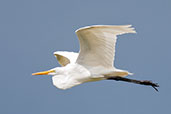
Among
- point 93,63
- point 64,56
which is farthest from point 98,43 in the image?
point 64,56

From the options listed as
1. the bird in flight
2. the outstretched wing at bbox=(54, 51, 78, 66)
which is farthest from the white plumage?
the outstretched wing at bbox=(54, 51, 78, 66)

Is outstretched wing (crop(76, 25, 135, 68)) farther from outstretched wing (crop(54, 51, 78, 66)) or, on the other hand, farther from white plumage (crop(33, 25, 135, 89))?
outstretched wing (crop(54, 51, 78, 66))

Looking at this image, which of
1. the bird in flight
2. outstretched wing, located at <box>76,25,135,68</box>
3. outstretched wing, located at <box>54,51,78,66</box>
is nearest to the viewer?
outstretched wing, located at <box>76,25,135,68</box>

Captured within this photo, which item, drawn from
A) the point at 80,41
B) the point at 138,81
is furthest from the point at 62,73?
the point at 138,81

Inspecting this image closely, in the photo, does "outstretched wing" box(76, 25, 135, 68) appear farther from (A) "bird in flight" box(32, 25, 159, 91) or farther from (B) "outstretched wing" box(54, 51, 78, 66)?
(B) "outstretched wing" box(54, 51, 78, 66)

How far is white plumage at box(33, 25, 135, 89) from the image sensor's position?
893 centimetres

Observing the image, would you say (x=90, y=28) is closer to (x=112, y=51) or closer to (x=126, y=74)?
(x=112, y=51)

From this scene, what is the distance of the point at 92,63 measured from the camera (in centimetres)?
956

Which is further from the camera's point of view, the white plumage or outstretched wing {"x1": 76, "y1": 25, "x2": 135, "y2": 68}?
the white plumage

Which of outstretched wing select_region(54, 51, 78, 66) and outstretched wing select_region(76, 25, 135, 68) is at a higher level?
outstretched wing select_region(76, 25, 135, 68)

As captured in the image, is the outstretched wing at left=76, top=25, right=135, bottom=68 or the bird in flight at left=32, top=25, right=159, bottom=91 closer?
the outstretched wing at left=76, top=25, right=135, bottom=68

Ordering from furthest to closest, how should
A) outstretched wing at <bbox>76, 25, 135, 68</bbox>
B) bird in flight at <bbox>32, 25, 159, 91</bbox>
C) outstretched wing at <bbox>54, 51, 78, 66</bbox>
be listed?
outstretched wing at <bbox>54, 51, 78, 66</bbox> < bird in flight at <bbox>32, 25, 159, 91</bbox> < outstretched wing at <bbox>76, 25, 135, 68</bbox>

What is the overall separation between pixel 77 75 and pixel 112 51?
0.88 metres

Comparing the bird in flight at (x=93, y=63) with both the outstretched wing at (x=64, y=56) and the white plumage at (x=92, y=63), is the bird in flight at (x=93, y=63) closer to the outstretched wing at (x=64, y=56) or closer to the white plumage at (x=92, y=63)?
the white plumage at (x=92, y=63)
